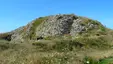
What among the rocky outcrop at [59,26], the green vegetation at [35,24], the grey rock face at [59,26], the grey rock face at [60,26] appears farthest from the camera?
the green vegetation at [35,24]

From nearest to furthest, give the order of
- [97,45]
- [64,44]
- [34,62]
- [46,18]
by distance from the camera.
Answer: [34,62] → [64,44] → [97,45] → [46,18]

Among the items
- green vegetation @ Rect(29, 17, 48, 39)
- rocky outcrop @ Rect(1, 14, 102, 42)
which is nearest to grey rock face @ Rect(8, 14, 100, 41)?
rocky outcrop @ Rect(1, 14, 102, 42)

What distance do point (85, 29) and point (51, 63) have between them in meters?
36.0

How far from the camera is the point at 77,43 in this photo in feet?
110

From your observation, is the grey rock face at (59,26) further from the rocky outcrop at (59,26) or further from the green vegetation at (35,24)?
the green vegetation at (35,24)

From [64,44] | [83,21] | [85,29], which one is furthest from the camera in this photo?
[83,21]

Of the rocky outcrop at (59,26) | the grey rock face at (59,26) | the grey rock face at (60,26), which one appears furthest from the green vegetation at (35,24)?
the grey rock face at (60,26)

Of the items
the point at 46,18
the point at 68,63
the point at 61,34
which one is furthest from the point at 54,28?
the point at 68,63

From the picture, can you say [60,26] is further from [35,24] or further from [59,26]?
[35,24]

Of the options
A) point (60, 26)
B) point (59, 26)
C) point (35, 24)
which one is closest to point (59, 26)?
point (59, 26)

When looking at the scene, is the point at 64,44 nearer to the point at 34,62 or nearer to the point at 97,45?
the point at 97,45

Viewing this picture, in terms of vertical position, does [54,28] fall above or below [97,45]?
above

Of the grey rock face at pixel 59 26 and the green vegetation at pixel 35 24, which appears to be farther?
the green vegetation at pixel 35 24

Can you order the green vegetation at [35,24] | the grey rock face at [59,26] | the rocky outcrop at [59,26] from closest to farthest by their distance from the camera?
1. the grey rock face at [59,26]
2. the rocky outcrop at [59,26]
3. the green vegetation at [35,24]
